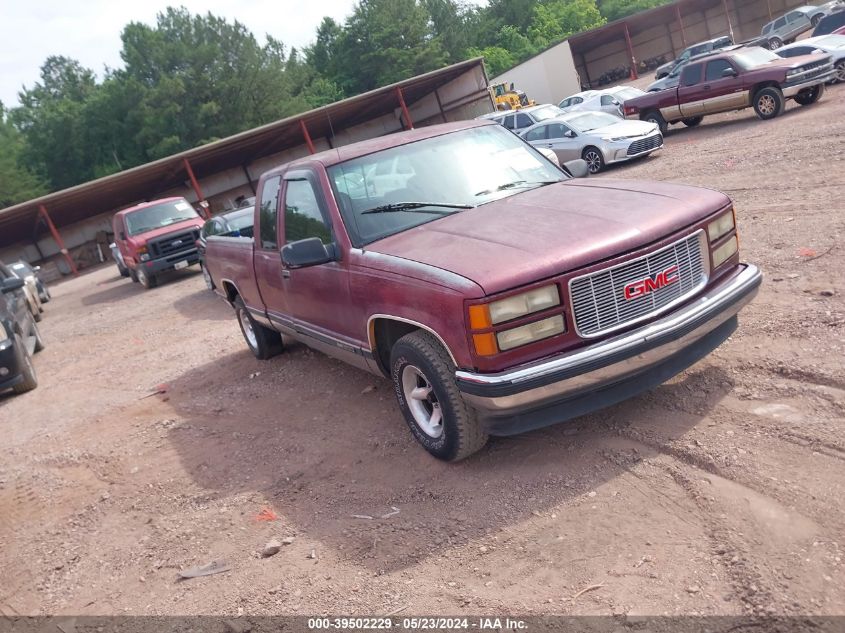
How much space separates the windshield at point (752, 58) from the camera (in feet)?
54.5

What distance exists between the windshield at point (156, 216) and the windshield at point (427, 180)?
1417 centimetres

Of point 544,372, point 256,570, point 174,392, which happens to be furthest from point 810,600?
point 174,392

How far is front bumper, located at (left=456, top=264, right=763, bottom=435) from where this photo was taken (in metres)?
3.60

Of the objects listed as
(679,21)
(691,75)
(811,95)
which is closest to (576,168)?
(811,95)

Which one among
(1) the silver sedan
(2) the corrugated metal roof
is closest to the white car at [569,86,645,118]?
(2) the corrugated metal roof

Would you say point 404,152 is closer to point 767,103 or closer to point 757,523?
point 757,523

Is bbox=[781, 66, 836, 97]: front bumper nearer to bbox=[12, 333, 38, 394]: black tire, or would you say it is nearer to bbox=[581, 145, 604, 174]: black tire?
bbox=[581, 145, 604, 174]: black tire

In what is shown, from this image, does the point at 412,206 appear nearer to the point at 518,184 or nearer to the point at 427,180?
the point at 427,180

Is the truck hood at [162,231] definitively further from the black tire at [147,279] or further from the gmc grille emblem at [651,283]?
the gmc grille emblem at [651,283]

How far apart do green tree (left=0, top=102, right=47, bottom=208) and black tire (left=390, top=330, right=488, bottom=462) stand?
58.9m

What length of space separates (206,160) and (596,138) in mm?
21435

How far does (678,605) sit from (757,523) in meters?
0.64

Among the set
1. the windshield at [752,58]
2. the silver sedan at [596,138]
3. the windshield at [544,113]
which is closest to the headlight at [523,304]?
the silver sedan at [596,138]

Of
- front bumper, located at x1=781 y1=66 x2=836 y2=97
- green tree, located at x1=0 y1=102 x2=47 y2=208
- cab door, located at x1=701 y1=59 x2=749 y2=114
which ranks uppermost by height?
green tree, located at x1=0 y1=102 x2=47 y2=208
